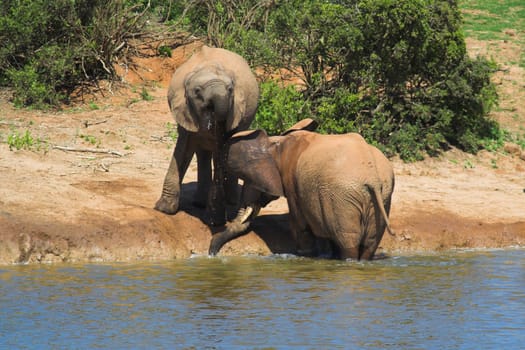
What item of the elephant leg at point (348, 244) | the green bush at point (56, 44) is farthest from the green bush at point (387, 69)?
the elephant leg at point (348, 244)

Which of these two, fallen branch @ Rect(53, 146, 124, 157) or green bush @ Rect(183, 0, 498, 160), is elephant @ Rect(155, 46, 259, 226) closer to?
fallen branch @ Rect(53, 146, 124, 157)

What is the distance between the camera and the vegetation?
14719mm

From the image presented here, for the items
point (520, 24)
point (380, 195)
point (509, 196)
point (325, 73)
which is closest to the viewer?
point (380, 195)

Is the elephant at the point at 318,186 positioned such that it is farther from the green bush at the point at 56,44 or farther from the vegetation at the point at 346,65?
the green bush at the point at 56,44

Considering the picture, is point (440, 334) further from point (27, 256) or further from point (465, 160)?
point (465, 160)

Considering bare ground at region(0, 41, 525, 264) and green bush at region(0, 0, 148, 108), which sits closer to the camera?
bare ground at region(0, 41, 525, 264)

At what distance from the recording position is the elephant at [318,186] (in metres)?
9.67

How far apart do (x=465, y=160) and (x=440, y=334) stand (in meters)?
7.60

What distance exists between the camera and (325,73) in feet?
51.1

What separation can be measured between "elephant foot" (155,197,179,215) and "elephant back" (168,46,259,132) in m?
0.87

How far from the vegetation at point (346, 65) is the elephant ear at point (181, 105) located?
137 inches

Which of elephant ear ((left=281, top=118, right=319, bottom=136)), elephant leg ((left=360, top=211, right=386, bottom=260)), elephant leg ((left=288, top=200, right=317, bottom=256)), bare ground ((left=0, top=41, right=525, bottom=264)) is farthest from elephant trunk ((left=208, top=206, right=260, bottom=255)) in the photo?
elephant leg ((left=360, top=211, right=386, bottom=260))

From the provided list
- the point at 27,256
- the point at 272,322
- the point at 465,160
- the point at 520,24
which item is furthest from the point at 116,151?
the point at 520,24

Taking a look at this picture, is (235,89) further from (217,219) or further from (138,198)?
(138,198)
